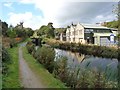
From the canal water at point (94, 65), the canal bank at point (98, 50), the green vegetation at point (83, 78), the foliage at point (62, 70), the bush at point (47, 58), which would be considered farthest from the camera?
the canal bank at point (98, 50)

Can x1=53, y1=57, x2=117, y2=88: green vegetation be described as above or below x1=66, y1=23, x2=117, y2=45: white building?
below

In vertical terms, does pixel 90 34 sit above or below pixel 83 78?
above

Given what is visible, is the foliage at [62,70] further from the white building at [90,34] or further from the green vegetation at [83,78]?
the white building at [90,34]

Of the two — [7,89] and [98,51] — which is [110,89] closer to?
[7,89]

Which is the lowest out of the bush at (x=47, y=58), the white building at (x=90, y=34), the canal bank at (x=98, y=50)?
the canal bank at (x=98, y=50)

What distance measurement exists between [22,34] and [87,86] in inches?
2857

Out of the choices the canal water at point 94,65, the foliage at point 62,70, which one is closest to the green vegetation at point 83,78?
the foliage at point 62,70

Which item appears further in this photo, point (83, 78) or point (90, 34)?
point (90, 34)

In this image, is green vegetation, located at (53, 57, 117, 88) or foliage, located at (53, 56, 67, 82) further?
foliage, located at (53, 56, 67, 82)

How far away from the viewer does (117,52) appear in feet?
115

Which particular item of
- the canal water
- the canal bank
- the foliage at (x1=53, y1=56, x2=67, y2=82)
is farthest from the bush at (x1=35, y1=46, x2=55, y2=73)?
the canal bank

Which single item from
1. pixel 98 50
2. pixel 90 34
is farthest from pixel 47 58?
pixel 90 34

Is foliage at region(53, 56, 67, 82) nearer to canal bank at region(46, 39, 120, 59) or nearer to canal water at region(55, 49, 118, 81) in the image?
canal water at region(55, 49, 118, 81)

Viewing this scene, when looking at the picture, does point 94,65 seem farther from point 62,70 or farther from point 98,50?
point 98,50
